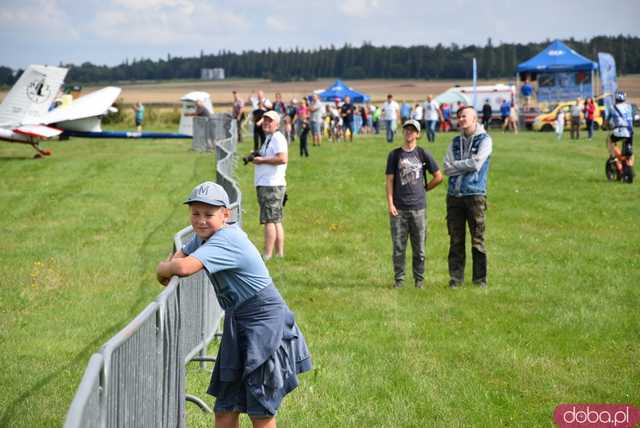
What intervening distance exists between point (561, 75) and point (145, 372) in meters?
47.7

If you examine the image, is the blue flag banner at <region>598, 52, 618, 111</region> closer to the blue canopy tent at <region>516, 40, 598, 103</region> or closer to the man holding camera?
the blue canopy tent at <region>516, 40, 598, 103</region>

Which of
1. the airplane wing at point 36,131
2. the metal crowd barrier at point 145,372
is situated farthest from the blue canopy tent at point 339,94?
the metal crowd barrier at point 145,372

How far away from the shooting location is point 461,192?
1077 centimetres

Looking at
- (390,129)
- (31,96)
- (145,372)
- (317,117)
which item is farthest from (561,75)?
(145,372)

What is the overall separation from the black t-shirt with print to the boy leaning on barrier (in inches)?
220

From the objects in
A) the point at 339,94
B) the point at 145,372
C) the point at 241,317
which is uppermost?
the point at 339,94

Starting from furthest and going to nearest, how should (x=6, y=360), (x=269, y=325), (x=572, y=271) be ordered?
(x=572, y=271)
(x=6, y=360)
(x=269, y=325)

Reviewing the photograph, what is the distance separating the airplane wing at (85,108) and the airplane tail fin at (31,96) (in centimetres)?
320

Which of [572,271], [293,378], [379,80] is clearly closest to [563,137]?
[572,271]

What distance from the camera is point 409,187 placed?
10.7 m

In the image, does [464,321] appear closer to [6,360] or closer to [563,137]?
[6,360]

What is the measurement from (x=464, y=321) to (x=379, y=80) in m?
156

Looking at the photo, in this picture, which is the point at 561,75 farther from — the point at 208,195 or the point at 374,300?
the point at 208,195

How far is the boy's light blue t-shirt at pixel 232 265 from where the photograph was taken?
16.7ft
